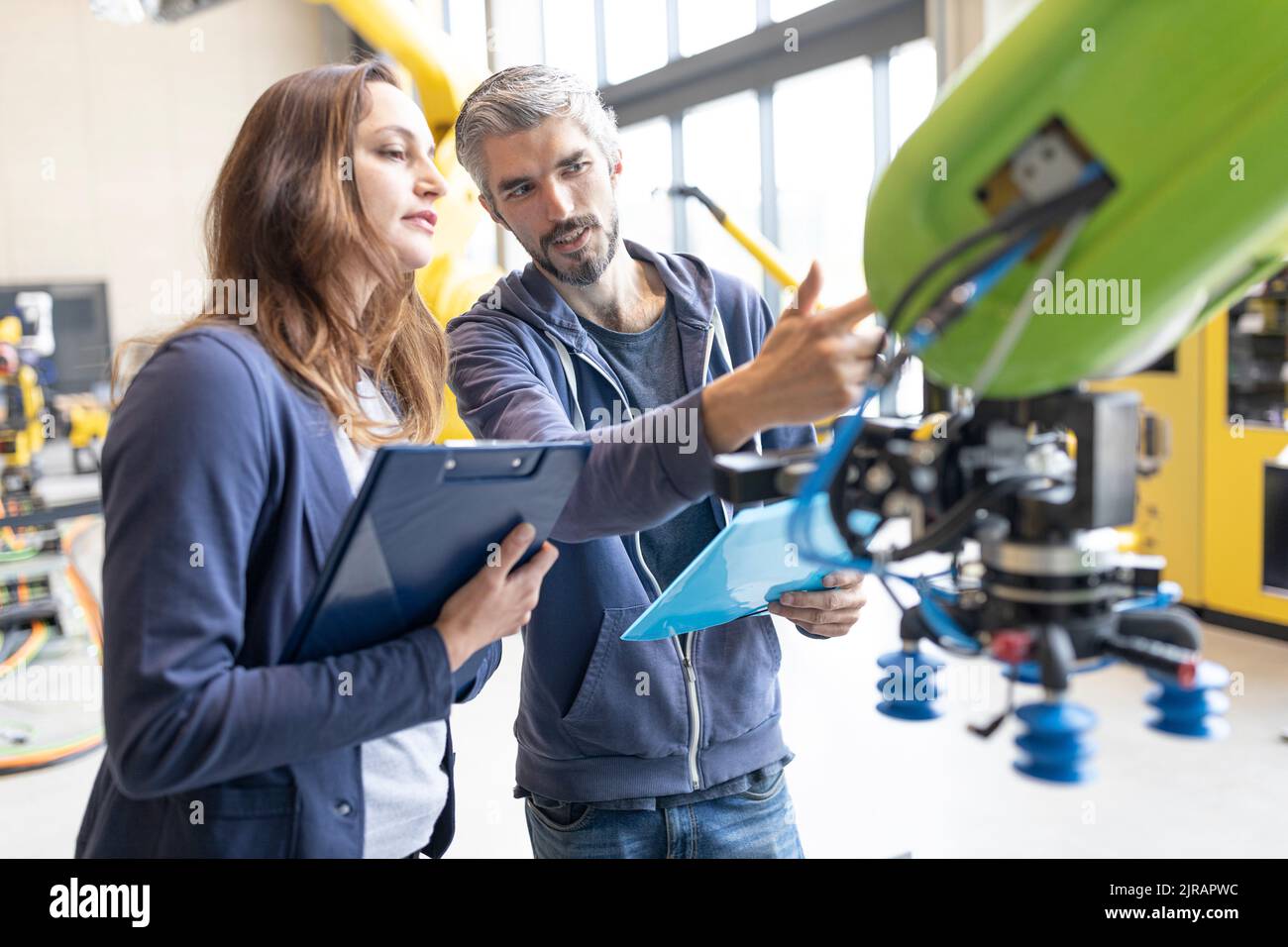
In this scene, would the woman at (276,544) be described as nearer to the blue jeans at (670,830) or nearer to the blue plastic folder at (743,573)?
the blue plastic folder at (743,573)

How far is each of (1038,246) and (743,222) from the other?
2.27 meters

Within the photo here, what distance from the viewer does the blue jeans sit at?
1.47 metres

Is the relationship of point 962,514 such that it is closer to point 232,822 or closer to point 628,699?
point 232,822

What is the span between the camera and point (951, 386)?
0.76m

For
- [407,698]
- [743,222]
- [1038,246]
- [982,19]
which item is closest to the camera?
[1038,246]

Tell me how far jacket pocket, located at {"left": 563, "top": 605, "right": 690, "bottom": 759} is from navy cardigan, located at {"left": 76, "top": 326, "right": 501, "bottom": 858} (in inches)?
17.0

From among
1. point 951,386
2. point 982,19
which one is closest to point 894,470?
point 951,386

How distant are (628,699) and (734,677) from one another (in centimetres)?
16

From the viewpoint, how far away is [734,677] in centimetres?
153

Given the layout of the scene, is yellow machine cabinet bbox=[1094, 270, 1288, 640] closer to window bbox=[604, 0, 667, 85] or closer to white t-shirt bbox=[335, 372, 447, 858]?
white t-shirt bbox=[335, 372, 447, 858]

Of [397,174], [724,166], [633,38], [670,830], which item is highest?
[633,38]

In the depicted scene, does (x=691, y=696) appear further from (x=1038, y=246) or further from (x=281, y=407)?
(x=1038, y=246)

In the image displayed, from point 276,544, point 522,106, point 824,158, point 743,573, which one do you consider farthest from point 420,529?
point 824,158

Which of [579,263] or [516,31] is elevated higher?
[516,31]
